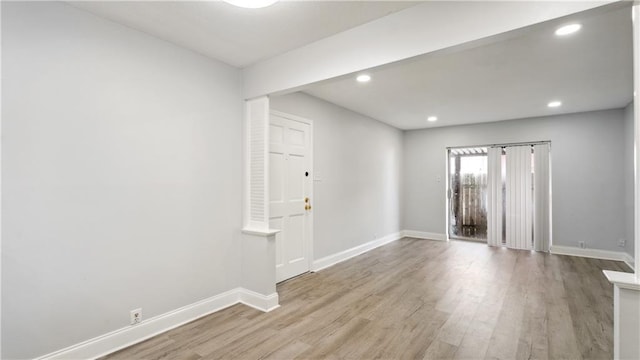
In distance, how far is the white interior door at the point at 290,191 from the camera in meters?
3.83

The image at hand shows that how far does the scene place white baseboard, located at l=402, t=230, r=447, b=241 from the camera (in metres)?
6.67

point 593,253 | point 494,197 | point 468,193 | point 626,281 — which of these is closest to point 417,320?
point 626,281

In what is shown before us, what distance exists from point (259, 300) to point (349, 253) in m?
2.32

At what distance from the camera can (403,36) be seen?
222 cm

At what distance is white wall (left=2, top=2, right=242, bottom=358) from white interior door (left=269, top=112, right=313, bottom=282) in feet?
2.69

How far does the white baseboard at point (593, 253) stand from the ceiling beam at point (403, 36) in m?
5.07

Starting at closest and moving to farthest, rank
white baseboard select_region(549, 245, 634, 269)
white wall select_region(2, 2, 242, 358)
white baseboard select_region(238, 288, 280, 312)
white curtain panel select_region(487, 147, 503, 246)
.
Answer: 1. white wall select_region(2, 2, 242, 358)
2. white baseboard select_region(238, 288, 280, 312)
3. white baseboard select_region(549, 245, 634, 269)
4. white curtain panel select_region(487, 147, 503, 246)

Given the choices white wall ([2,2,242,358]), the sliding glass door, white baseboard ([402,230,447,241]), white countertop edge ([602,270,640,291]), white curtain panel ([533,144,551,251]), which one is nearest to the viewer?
white countertop edge ([602,270,640,291])

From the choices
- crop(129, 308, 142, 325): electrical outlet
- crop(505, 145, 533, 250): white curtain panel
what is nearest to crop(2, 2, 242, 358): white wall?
crop(129, 308, 142, 325): electrical outlet

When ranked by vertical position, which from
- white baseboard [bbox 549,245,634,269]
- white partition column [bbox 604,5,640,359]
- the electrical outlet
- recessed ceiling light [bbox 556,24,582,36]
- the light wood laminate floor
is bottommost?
the light wood laminate floor

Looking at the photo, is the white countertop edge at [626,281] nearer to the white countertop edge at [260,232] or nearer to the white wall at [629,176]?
the white countertop edge at [260,232]

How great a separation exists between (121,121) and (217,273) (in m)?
1.67

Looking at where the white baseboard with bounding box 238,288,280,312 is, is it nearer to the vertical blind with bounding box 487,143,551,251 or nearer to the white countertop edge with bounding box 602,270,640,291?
the white countertop edge with bounding box 602,270,640,291

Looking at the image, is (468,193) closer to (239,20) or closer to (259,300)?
(259,300)
